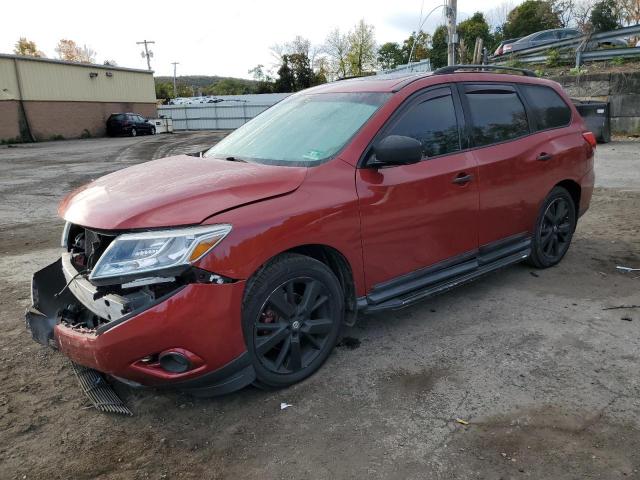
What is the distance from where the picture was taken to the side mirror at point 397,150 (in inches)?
128

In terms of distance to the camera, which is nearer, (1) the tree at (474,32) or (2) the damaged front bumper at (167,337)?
(2) the damaged front bumper at (167,337)

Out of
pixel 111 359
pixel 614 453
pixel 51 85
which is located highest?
pixel 51 85

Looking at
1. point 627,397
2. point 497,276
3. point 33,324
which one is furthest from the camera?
point 497,276

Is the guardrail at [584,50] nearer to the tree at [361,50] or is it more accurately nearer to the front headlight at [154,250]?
the front headlight at [154,250]

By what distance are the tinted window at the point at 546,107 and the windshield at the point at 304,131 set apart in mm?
1864

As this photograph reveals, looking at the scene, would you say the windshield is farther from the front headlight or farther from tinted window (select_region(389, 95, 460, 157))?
the front headlight

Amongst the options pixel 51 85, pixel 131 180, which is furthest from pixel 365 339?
pixel 51 85

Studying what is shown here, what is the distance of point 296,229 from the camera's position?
297 centimetres

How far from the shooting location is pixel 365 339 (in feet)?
12.5

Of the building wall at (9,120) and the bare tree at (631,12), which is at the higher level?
the bare tree at (631,12)

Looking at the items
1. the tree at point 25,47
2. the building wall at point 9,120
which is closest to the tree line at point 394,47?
the tree at point 25,47

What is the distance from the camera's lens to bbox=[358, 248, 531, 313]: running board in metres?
3.47

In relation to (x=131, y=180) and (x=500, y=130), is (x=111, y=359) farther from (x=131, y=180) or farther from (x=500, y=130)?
(x=500, y=130)

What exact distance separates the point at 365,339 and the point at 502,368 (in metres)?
0.97
